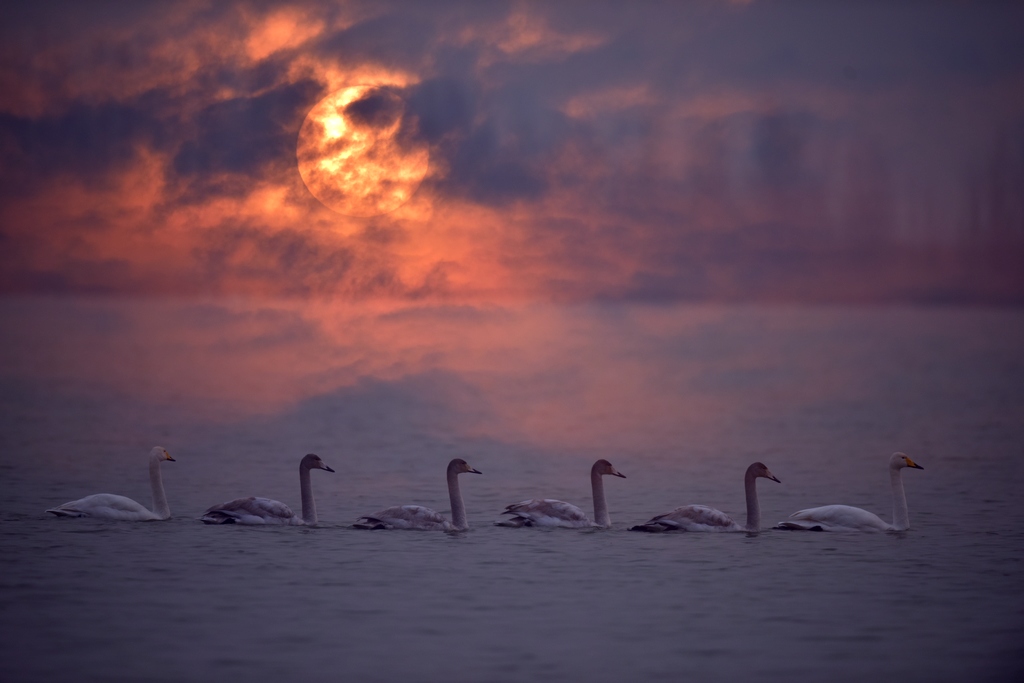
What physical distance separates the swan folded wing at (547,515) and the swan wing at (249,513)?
12.8ft

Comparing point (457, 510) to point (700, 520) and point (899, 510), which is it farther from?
point (899, 510)

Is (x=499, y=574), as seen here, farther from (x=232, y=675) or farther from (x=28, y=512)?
(x=28, y=512)

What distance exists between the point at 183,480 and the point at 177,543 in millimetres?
12017

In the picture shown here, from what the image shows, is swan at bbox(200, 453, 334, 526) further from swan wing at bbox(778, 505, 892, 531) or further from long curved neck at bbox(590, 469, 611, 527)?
swan wing at bbox(778, 505, 892, 531)

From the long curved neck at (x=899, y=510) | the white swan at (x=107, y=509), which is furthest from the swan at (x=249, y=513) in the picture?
the long curved neck at (x=899, y=510)

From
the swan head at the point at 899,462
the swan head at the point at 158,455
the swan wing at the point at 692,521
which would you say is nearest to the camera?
the swan wing at the point at 692,521

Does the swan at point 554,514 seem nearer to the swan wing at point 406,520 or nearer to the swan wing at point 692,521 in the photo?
the swan wing at point 692,521

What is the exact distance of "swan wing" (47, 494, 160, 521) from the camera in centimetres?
2144

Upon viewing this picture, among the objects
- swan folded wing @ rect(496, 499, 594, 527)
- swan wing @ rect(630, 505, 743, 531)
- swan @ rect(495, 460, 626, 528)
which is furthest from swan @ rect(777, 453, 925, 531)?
swan folded wing @ rect(496, 499, 594, 527)

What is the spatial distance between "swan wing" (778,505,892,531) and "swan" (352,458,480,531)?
17.9ft

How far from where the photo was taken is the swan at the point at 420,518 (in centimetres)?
2120

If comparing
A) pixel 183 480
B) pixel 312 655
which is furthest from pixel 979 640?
pixel 183 480

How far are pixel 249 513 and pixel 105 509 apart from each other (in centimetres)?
245

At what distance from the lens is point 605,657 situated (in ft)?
44.3
